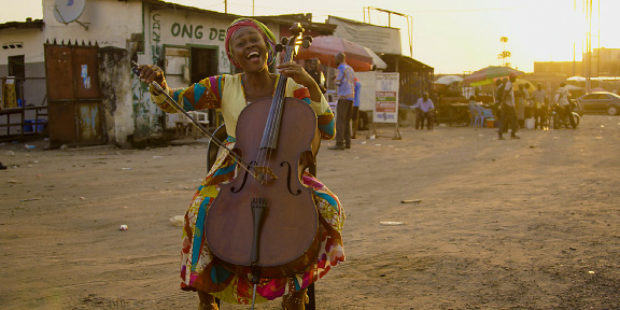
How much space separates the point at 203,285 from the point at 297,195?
0.54 m

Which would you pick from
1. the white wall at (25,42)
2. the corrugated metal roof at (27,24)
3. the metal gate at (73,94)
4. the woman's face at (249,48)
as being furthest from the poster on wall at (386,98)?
the woman's face at (249,48)

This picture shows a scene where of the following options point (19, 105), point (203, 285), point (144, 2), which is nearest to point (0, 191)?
point (203, 285)

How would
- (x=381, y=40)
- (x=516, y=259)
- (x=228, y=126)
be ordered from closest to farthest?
1. (x=228, y=126)
2. (x=516, y=259)
3. (x=381, y=40)

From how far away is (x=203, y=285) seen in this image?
230 cm

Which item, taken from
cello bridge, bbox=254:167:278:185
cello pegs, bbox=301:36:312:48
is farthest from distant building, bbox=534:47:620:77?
cello bridge, bbox=254:167:278:185

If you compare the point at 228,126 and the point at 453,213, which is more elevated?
the point at 228,126

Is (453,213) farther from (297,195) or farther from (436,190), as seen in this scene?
(297,195)

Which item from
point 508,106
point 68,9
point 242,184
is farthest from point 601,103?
point 242,184

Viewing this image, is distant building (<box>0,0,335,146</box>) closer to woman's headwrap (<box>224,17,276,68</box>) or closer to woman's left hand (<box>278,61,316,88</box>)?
woman's headwrap (<box>224,17,276,68</box>)

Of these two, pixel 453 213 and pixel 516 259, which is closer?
pixel 516 259

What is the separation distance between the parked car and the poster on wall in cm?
2455

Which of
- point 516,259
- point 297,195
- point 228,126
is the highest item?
point 228,126

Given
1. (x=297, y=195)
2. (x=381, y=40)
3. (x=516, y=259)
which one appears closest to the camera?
(x=297, y=195)

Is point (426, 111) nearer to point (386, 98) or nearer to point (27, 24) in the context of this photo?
point (386, 98)
